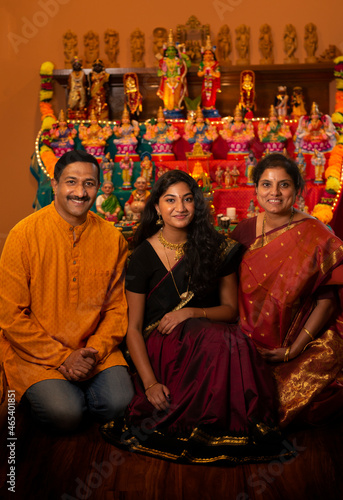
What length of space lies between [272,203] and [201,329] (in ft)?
2.30

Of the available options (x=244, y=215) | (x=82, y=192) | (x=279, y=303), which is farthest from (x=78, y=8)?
(x=279, y=303)

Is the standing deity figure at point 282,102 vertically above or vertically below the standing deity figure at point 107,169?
above

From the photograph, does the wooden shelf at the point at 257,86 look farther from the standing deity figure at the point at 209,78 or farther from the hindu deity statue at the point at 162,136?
the hindu deity statue at the point at 162,136

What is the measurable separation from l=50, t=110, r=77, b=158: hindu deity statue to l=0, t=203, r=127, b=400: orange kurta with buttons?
9.59ft

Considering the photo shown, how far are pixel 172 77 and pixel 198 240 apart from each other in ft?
11.0

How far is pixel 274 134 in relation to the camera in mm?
5039

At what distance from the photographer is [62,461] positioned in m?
1.98

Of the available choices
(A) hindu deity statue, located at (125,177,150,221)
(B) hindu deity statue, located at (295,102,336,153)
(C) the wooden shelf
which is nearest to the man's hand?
(A) hindu deity statue, located at (125,177,150,221)

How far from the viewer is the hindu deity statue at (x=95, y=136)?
16.5 ft

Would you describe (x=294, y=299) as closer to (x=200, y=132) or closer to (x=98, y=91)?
(x=200, y=132)

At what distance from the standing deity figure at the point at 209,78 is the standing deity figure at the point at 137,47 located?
40.5 inches

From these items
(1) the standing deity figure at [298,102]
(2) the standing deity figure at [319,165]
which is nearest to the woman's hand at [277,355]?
(2) the standing deity figure at [319,165]

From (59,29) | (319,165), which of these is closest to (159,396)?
(319,165)

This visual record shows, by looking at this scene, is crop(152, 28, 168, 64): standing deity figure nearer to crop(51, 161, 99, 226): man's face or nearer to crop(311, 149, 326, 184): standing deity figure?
crop(311, 149, 326, 184): standing deity figure
